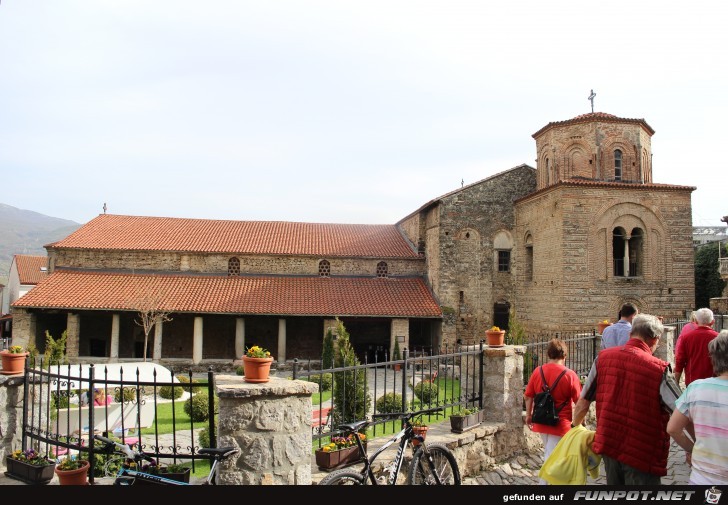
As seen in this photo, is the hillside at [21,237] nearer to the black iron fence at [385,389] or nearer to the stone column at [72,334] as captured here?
the stone column at [72,334]

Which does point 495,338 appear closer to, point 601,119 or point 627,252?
point 627,252

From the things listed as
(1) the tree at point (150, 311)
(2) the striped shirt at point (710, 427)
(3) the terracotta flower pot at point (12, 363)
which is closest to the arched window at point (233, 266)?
(1) the tree at point (150, 311)

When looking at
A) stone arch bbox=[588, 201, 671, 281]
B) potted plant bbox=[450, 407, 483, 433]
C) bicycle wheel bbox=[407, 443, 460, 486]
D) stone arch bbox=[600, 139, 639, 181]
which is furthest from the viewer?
stone arch bbox=[600, 139, 639, 181]

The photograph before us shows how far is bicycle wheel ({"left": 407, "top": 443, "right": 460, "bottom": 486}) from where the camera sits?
4.68 metres

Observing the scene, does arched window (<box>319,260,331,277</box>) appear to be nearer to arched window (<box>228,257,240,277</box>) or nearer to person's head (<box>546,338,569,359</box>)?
arched window (<box>228,257,240,277</box>)

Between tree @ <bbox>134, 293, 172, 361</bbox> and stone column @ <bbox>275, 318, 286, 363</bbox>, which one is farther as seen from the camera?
stone column @ <bbox>275, 318, 286, 363</bbox>

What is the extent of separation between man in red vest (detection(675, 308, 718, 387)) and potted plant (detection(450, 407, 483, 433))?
2.27 metres

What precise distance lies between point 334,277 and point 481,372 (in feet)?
51.1

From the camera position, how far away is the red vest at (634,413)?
3648mm

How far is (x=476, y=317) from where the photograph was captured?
21.1m

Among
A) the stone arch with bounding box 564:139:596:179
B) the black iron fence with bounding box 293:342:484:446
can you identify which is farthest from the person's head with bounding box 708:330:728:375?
the stone arch with bounding box 564:139:596:179

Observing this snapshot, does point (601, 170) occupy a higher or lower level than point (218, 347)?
higher

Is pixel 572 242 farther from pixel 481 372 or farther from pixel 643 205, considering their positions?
pixel 481 372

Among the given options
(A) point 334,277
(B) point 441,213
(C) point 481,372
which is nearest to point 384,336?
(A) point 334,277
